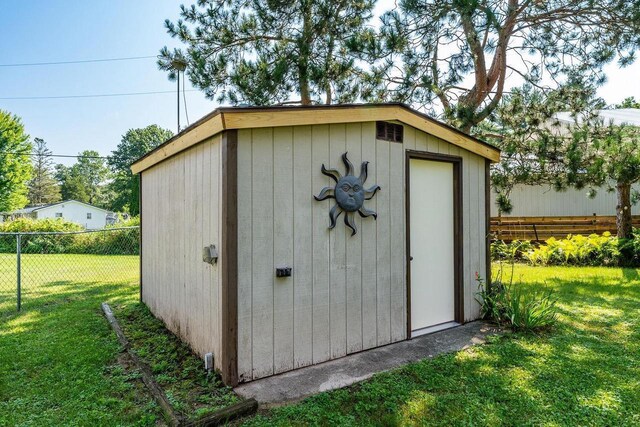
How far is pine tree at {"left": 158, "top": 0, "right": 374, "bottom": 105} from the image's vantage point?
6.28 metres

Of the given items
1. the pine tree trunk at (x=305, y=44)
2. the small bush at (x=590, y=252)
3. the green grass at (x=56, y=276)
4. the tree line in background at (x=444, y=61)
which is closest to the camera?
the green grass at (x=56, y=276)

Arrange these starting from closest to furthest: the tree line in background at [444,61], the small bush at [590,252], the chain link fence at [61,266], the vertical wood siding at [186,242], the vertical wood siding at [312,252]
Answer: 1. the vertical wood siding at [312,252]
2. the vertical wood siding at [186,242]
3. the chain link fence at [61,266]
4. the tree line in background at [444,61]
5. the small bush at [590,252]

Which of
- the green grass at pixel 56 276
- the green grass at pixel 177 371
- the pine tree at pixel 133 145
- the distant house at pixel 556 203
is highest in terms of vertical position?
the pine tree at pixel 133 145

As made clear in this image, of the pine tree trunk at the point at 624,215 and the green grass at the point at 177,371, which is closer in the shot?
the green grass at the point at 177,371

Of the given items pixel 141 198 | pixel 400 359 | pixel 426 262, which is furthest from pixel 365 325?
pixel 141 198

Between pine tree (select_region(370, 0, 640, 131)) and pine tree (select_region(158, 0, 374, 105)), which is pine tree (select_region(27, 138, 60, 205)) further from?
pine tree (select_region(370, 0, 640, 131))

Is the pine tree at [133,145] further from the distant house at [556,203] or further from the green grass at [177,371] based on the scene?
the green grass at [177,371]

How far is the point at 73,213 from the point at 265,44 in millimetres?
32483

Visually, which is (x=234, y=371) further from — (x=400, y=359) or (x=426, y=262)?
(x=426, y=262)

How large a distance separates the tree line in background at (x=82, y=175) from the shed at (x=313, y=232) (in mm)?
26449

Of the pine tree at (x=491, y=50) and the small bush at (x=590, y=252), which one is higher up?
the pine tree at (x=491, y=50)

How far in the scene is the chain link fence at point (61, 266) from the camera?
575 centimetres

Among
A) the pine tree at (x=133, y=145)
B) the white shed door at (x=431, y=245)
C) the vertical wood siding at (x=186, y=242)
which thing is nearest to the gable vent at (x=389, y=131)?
the white shed door at (x=431, y=245)

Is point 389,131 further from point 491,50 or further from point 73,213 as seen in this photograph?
point 73,213
